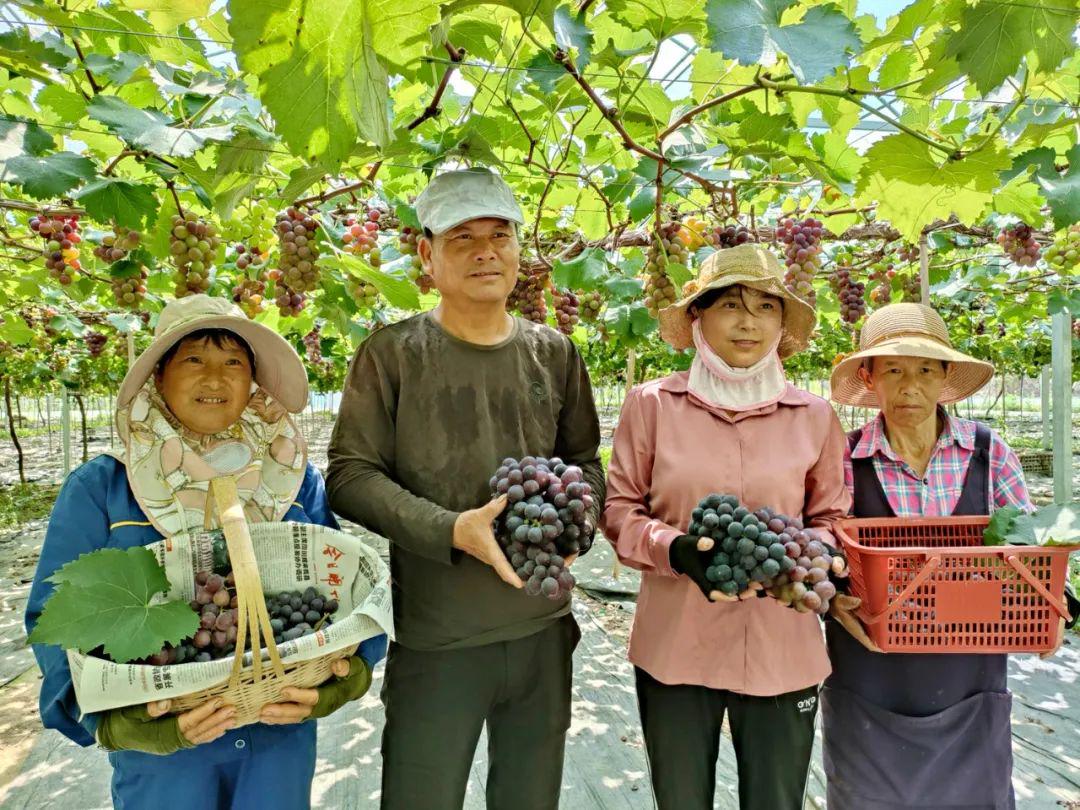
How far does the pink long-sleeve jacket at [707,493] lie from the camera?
66.9 inches

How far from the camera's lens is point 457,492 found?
1.71 m

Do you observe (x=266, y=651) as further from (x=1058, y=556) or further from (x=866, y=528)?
(x=1058, y=556)

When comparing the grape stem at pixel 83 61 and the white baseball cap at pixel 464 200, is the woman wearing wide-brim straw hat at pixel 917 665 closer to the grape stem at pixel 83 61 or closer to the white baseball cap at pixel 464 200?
the white baseball cap at pixel 464 200

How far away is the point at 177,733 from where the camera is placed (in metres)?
1.28

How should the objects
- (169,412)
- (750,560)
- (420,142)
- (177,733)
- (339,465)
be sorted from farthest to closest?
1. (420,142)
2. (339,465)
3. (169,412)
4. (750,560)
5. (177,733)

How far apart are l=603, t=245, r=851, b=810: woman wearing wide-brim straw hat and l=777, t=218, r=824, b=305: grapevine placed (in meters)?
1.49

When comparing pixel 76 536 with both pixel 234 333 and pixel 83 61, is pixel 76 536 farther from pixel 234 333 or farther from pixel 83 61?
pixel 83 61

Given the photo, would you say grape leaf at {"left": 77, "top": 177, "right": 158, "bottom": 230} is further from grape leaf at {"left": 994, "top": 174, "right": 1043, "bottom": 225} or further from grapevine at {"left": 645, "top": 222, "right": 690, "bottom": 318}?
grape leaf at {"left": 994, "top": 174, "right": 1043, "bottom": 225}

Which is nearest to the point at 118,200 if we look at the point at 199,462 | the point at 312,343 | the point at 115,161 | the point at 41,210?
the point at 115,161

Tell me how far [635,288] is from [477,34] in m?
1.68

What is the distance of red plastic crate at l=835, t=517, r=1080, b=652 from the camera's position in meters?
1.60

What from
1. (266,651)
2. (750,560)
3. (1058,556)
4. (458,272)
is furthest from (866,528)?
(266,651)

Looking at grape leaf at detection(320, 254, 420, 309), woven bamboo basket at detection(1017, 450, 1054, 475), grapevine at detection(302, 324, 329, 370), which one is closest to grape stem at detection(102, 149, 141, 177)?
grape leaf at detection(320, 254, 420, 309)

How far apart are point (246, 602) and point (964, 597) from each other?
1.58 meters
